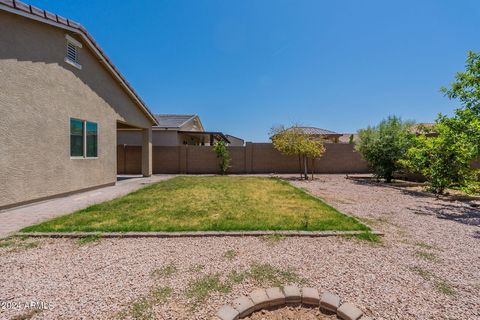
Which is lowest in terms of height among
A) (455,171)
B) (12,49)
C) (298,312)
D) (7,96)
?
(298,312)

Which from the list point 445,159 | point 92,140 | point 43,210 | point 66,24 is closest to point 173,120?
point 92,140

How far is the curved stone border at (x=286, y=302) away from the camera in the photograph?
2.24 meters

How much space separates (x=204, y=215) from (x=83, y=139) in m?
6.35

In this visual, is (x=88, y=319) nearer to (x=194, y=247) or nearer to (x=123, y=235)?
(x=194, y=247)

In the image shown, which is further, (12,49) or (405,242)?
(12,49)

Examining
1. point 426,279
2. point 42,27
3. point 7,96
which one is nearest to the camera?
point 426,279

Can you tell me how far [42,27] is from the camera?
6.84 metres

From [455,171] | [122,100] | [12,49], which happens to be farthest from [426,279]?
[122,100]

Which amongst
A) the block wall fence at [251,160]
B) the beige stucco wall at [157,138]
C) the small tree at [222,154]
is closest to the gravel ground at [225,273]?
the small tree at [222,154]

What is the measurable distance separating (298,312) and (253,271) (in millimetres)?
826

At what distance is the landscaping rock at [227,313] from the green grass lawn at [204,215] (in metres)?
2.31

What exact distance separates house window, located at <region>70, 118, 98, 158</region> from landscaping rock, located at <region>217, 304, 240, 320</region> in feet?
27.6

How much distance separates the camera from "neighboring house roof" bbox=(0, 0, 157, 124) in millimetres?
5803

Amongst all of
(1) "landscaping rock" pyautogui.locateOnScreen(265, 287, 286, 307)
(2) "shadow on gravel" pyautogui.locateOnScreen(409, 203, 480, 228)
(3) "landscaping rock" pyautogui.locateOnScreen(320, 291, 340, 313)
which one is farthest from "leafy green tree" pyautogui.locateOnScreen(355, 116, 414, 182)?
(1) "landscaping rock" pyautogui.locateOnScreen(265, 287, 286, 307)
